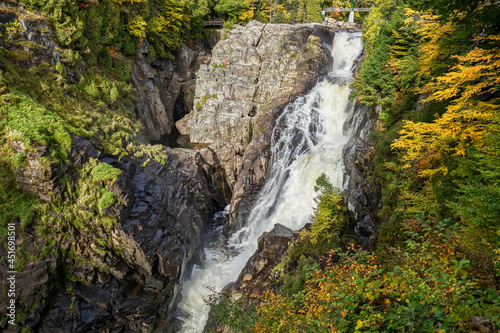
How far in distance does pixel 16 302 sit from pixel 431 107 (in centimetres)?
1946

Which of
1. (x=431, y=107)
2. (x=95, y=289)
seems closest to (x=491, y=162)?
(x=431, y=107)

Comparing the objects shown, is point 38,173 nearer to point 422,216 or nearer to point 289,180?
point 422,216

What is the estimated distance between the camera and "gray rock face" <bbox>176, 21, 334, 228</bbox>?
27203mm

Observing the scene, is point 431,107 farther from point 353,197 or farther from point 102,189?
point 102,189

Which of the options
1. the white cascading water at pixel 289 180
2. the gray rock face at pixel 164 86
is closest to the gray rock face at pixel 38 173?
the white cascading water at pixel 289 180

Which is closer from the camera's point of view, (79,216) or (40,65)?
(79,216)

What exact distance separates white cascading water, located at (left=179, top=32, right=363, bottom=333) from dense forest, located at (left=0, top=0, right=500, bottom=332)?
11.0 ft

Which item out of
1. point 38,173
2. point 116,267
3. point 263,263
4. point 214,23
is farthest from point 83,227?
point 214,23

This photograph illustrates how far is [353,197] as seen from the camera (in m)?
14.0

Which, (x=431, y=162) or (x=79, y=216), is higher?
(x=431, y=162)

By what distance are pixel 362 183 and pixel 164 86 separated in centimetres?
2696

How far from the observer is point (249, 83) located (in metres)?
29.8

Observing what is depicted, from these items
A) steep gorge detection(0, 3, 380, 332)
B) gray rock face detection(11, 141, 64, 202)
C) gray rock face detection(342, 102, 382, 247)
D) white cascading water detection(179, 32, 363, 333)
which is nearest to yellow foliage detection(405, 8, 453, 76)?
gray rock face detection(342, 102, 382, 247)

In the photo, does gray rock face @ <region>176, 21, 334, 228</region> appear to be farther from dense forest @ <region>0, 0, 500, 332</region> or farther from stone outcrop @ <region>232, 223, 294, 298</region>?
stone outcrop @ <region>232, 223, 294, 298</region>
